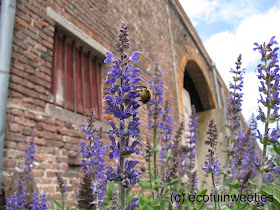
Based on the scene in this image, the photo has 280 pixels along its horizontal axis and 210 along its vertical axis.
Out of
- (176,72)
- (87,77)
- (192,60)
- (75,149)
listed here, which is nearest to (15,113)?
(75,149)

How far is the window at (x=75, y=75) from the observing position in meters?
4.18

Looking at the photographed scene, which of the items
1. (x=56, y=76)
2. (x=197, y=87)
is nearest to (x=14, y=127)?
(x=56, y=76)

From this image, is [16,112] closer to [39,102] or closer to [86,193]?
[39,102]

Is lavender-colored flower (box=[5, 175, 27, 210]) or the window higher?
the window

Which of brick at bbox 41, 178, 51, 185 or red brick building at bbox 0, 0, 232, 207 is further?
brick at bbox 41, 178, 51, 185

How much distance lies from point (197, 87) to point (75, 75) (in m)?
9.01

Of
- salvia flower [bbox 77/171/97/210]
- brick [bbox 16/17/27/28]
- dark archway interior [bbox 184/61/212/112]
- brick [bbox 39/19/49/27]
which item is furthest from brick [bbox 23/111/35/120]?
dark archway interior [bbox 184/61/212/112]

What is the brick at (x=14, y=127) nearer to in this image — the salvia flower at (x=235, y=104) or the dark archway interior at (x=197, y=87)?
the salvia flower at (x=235, y=104)

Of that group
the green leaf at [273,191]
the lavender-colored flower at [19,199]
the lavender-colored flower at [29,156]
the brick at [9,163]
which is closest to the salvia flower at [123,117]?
the green leaf at [273,191]

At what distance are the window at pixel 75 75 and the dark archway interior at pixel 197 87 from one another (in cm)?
754

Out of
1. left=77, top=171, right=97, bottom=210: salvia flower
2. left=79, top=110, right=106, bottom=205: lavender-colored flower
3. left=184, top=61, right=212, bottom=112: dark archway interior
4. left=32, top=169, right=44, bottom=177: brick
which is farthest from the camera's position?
left=184, top=61, right=212, bottom=112: dark archway interior

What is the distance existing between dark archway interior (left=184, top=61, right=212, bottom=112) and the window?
754 centimetres

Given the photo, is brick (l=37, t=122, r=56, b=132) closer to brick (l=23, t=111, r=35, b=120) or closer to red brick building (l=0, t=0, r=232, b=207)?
red brick building (l=0, t=0, r=232, b=207)

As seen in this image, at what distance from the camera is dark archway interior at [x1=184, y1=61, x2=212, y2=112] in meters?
12.2
